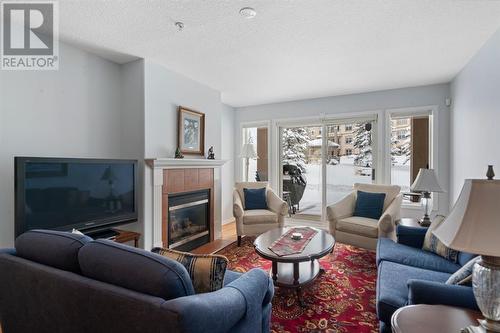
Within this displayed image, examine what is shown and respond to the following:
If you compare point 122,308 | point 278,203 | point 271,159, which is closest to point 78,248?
point 122,308

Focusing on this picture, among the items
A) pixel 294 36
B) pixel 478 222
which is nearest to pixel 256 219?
pixel 294 36

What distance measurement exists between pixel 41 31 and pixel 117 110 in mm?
1050

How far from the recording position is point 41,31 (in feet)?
8.50

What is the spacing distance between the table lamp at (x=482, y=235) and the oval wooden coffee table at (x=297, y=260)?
1.41m

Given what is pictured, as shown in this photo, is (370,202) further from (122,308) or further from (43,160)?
(43,160)

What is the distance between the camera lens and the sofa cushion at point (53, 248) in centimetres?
136

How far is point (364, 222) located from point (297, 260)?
1612 millimetres

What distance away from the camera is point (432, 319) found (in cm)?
123

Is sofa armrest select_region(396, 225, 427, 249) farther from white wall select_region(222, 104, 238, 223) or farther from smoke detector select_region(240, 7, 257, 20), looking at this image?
white wall select_region(222, 104, 238, 223)

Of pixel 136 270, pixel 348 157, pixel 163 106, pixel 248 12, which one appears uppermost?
pixel 248 12

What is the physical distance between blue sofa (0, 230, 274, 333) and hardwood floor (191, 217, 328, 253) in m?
2.36

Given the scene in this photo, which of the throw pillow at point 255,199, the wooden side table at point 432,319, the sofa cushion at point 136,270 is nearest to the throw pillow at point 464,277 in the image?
the wooden side table at point 432,319

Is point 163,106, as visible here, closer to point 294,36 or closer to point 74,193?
point 74,193

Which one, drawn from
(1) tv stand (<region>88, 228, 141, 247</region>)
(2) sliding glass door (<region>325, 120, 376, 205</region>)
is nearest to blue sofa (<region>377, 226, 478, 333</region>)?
(2) sliding glass door (<region>325, 120, 376, 205</region>)
